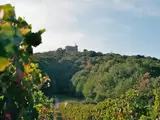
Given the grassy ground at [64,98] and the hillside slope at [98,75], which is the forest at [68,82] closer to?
the hillside slope at [98,75]

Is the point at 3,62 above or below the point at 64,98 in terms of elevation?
above

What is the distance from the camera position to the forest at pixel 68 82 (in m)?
1.58

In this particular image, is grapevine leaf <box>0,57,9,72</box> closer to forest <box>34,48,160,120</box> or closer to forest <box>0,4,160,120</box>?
forest <box>0,4,160,120</box>

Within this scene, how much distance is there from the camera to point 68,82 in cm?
7394

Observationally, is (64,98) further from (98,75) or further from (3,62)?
(3,62)

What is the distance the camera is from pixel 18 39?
1.27 meters

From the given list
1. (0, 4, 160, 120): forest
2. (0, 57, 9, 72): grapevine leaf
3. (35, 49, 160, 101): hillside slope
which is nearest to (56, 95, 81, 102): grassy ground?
(0, 4, 160, 120): forest

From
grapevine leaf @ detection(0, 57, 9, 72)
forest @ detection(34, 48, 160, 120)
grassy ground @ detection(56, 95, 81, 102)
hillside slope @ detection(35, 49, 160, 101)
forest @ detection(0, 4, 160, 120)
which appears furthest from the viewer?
grassy ground @ detection(56, 95, 81, 102)

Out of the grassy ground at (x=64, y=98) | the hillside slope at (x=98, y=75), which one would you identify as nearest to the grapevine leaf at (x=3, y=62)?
the hillside slope at (x=98, y=75)

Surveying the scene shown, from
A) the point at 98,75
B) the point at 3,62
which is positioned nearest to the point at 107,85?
the point at 98,75

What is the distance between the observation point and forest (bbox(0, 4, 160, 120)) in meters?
1.58

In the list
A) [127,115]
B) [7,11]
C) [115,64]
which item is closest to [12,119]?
[7,11]

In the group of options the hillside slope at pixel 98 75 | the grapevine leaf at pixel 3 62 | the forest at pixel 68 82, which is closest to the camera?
the grapevine leaf at pixel 3 62

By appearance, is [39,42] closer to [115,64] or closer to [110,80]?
[110,80]
